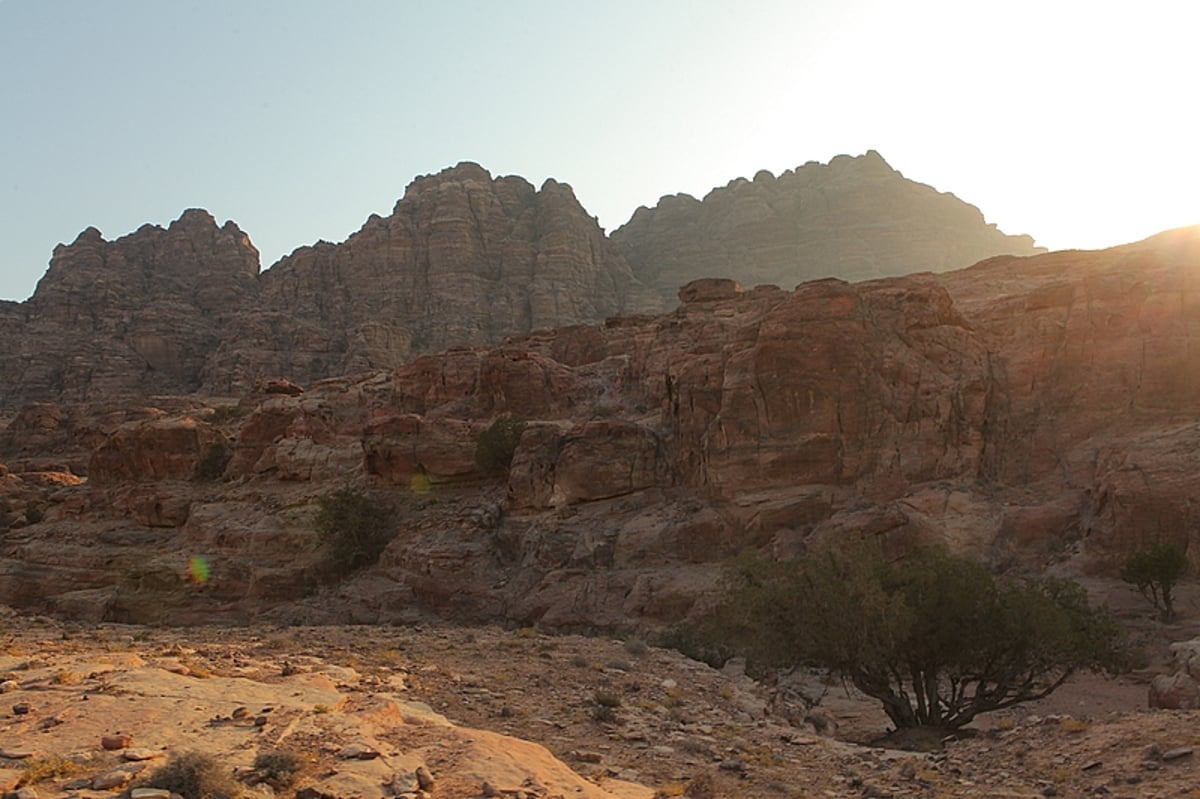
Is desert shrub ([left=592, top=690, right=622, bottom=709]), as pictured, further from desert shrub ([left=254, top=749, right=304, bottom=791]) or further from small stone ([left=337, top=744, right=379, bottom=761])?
desert shrub ([left=254, top=749, right=304, bottom=791])

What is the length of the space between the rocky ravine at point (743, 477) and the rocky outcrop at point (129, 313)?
63.6 m

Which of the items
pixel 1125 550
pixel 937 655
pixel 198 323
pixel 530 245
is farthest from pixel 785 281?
pixel 937 655

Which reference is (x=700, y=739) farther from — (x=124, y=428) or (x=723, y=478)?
(x=124, y=428)

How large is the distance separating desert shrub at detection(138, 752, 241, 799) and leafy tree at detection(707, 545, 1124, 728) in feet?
39.2

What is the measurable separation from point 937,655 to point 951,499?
1307 centimetres

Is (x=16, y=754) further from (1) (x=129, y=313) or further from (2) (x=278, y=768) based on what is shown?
(1) (x=129, y=313)

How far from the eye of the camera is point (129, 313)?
11256 cm

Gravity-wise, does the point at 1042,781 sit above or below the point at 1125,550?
above

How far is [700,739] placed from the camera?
39.3 feet

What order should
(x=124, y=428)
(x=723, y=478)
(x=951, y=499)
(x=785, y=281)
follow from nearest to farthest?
(x=951, y=499) → (x=723, y=478) → (x=124, y=428) → (x=785, y=281)

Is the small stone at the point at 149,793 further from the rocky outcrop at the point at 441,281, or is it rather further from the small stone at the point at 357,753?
the rocky outcrop at the point at 441,281

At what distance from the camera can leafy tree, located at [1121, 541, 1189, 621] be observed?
2288 centimetres

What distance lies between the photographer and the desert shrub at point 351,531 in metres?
36.3

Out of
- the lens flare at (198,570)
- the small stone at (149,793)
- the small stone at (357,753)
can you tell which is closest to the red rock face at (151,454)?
the lens flare at (198,570)
